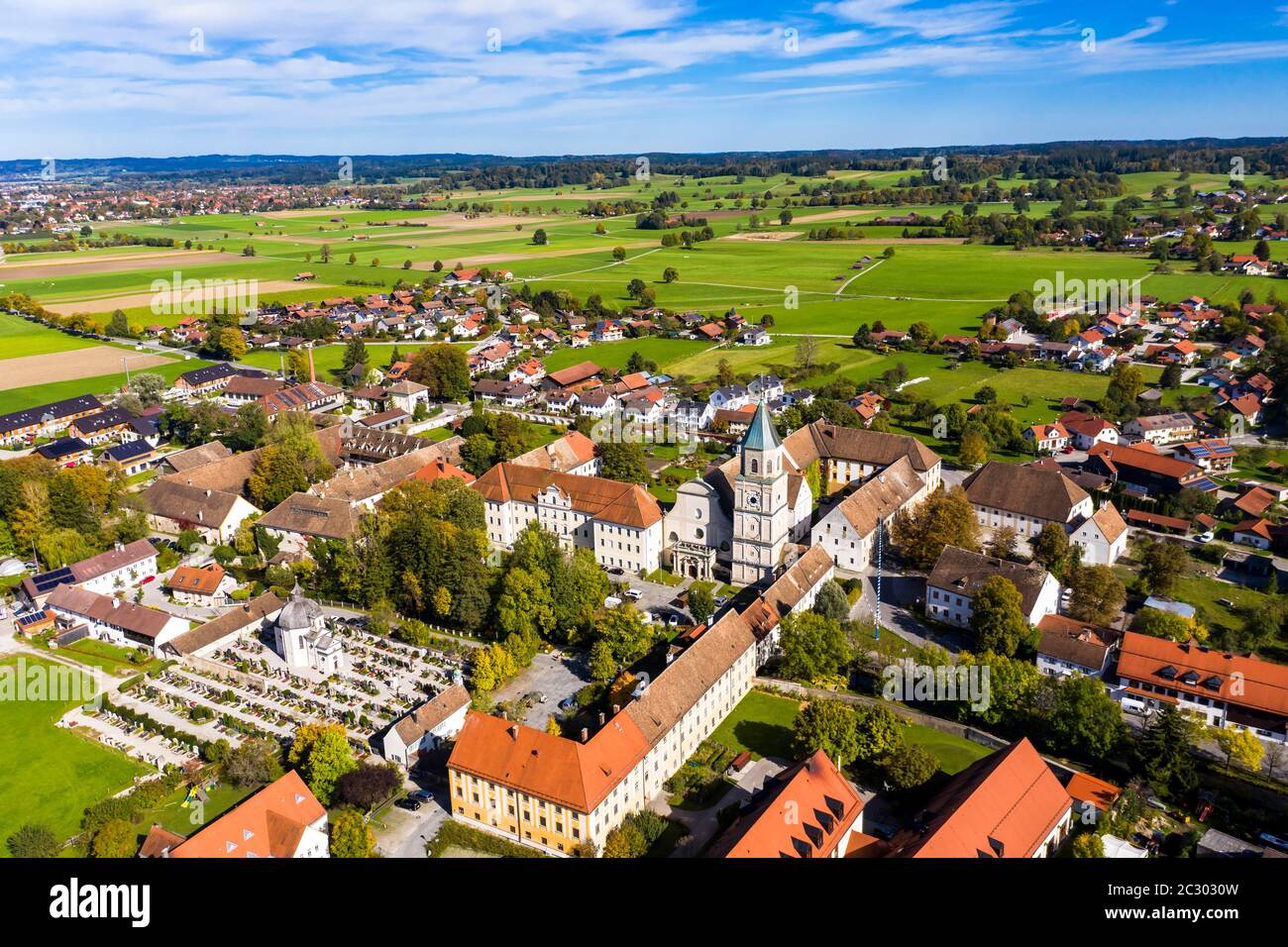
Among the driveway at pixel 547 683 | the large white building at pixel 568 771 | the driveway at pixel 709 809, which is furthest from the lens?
the driveway at pixel 547 683

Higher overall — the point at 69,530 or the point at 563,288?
the point at 563,288

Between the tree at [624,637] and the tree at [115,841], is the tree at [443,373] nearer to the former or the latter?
the tree at [624,637]

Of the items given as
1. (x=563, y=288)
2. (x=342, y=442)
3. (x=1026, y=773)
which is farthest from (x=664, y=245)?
(x=1026, y=773)

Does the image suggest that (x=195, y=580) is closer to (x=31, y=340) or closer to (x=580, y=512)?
(x=580, y=512)

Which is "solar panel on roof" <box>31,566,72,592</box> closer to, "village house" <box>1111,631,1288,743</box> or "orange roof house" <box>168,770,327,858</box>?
"orange roof house" <box>168,770,327,858</box>

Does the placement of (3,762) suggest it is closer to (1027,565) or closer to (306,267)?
(1027,565)

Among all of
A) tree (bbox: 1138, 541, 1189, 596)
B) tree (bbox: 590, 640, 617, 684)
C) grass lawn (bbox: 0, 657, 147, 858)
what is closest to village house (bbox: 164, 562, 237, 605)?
grass lawn (bbox: 0, 657, 147, 858)

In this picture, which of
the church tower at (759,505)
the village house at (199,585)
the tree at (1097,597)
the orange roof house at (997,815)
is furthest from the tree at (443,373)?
the orange roof house at (997,815)

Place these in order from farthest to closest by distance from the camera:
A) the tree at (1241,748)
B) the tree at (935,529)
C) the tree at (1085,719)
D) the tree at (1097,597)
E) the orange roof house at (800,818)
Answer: the tree at (935,529)
the tree at (1097,597)
the tree at (1085,719)
the tree at (1241,748)
the orange roof house at (800,818)
